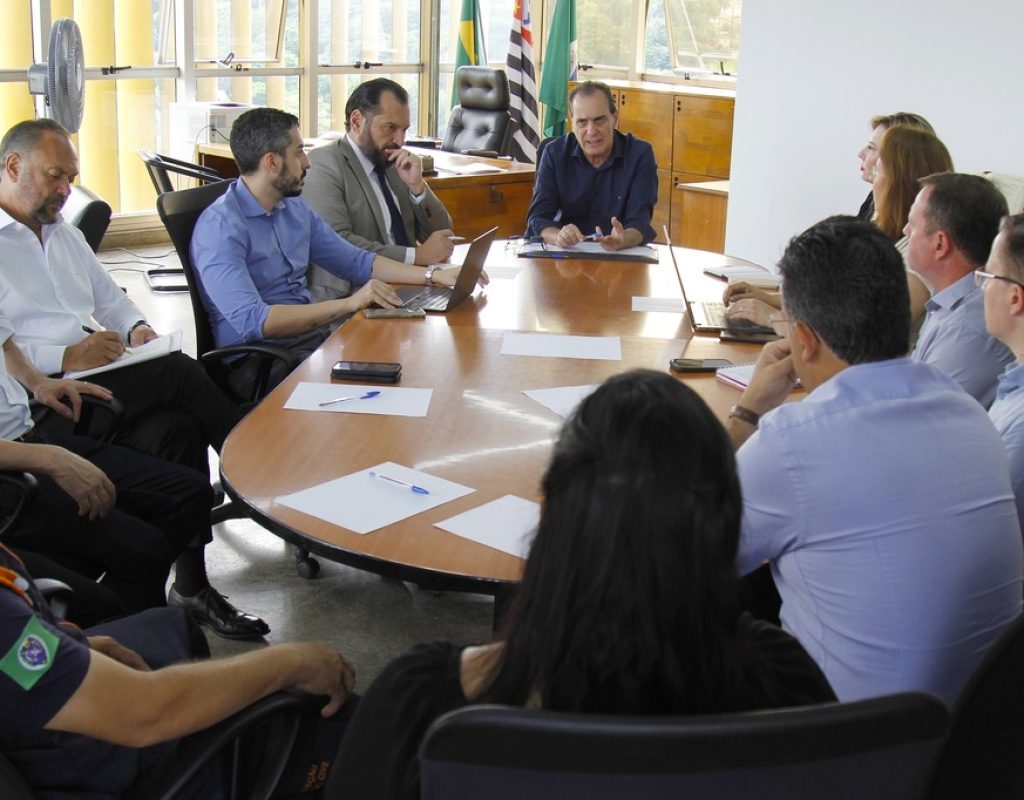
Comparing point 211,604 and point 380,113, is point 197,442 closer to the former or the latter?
point 211,604

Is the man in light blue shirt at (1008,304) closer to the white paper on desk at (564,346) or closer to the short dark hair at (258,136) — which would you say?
the white paper on desk at (564,346)

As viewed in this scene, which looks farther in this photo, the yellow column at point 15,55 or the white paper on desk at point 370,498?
the yellow column at point 15,55

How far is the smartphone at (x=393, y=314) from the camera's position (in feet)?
10.5

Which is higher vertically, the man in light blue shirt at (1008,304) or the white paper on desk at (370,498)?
the man in light blue shirt at (1008,304)

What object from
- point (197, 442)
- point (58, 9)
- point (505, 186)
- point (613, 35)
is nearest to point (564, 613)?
point (197, 442)

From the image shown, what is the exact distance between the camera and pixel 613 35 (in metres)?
9.66

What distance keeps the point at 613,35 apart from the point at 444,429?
8002mm

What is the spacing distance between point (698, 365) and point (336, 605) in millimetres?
1172

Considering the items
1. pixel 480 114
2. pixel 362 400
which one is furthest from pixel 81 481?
pixel 480 114

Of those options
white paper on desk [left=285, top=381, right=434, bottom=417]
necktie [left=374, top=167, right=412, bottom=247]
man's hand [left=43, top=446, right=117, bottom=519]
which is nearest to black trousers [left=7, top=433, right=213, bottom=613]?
man's hand [left=43, top=446, right=117, bottom=519]

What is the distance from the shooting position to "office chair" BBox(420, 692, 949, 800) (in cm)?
83

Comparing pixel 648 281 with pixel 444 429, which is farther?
pixel 648 281

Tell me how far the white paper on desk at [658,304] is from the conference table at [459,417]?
1.4 inches

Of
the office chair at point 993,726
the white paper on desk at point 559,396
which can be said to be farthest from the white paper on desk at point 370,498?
the office chair at point 993,726
